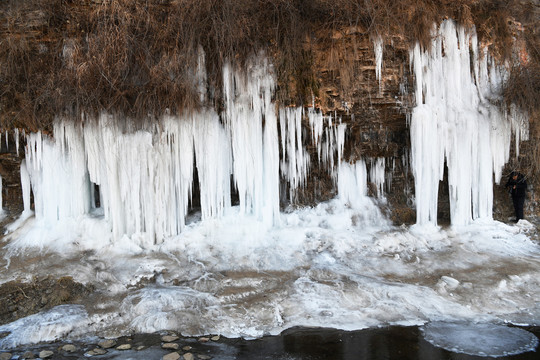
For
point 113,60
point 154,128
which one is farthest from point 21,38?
point 154,128

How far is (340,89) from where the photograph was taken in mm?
8023

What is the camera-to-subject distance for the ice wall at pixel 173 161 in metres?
7.62

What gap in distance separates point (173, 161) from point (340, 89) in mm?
3471

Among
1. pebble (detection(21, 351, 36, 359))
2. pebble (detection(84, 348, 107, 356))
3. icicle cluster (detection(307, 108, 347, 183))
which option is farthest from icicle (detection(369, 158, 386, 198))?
pebble (detection(21, 351, 36, 359))

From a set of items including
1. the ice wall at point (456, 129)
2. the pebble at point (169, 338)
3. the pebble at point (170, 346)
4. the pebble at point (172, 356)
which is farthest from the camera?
the ice wall at point (456, 129)

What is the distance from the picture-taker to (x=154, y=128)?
7.73m

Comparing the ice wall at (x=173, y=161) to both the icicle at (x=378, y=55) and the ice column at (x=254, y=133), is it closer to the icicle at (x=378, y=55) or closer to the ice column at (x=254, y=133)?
the ice column at (x=254, y=133)

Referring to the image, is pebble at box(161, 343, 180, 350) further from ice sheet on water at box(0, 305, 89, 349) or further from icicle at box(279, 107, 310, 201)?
icicle at box(279, 107, 310, 201)

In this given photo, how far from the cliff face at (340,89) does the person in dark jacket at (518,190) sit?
0.40 meters

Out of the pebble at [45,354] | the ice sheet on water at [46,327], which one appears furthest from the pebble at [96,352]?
the ice sheet on water at [46,327]

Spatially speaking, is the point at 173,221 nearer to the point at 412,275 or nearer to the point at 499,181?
the point at 412,275

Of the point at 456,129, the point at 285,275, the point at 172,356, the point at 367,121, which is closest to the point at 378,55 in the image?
the point at 367,121

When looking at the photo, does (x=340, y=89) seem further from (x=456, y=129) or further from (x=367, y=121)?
(x=456, y=129)

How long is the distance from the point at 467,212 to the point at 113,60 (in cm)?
737
